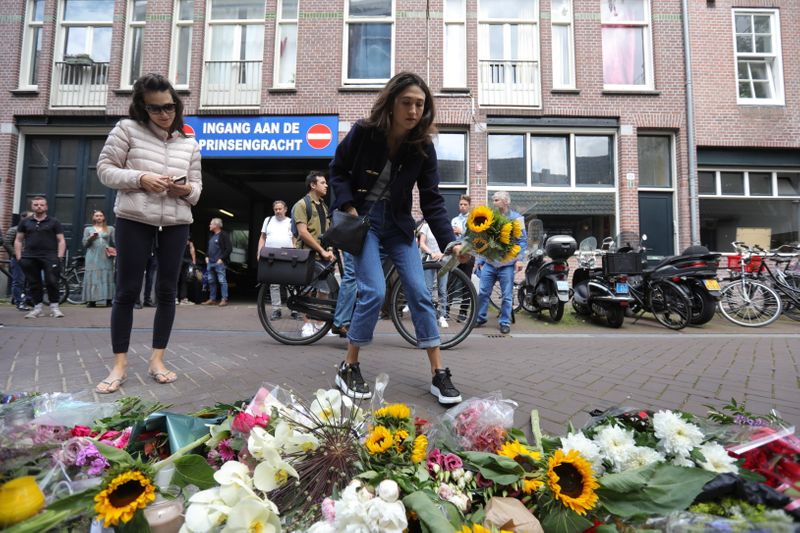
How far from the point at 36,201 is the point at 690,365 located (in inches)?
360

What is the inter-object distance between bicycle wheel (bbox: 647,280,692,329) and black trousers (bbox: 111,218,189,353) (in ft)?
21.3

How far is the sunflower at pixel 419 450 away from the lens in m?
1.07

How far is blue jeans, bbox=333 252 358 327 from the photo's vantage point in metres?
3.63

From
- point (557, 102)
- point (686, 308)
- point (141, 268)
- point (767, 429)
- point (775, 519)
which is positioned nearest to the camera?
point (775, 519)

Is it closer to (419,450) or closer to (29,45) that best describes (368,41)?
(29,45)

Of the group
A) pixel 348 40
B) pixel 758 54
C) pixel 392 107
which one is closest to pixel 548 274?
pixel 392 107

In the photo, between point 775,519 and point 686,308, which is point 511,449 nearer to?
point 775,519

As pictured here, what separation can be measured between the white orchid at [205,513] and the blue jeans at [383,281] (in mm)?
1501

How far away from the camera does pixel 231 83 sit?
32.8 feet

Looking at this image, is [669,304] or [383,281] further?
[669,304]

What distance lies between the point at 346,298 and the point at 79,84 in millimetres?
11304

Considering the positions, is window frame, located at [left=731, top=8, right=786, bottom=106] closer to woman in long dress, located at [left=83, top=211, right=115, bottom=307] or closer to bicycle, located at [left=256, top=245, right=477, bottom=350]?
bicycle, located at [left=256, top=245, right=477, bottom=350]

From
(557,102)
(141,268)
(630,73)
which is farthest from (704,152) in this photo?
(141,268)

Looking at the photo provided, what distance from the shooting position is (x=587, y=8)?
9711 millimetres
